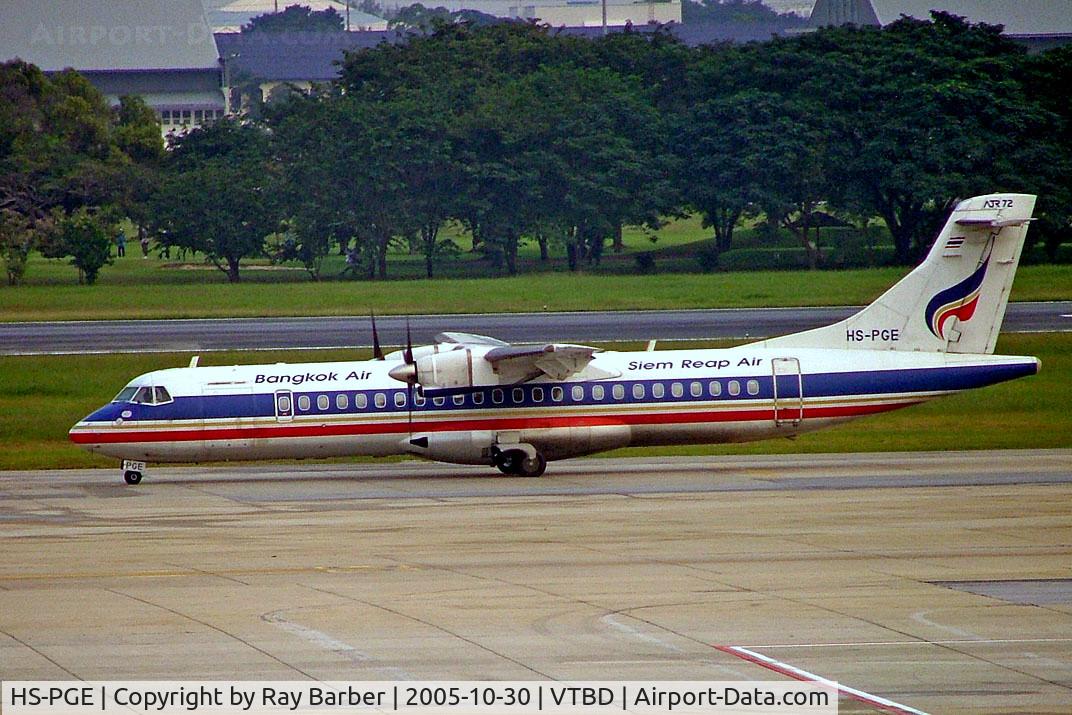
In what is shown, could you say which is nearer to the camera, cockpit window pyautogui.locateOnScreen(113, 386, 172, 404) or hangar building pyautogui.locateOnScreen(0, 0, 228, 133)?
cockpit window pyautogui.locateOnScreen(113, 386, 172, 404)

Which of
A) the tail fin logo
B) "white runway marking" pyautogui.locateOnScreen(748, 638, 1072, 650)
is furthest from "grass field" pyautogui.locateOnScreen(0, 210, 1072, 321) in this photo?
"white runway marking" pyautogui.locateOnScreen(748, 638, 1072, 650)

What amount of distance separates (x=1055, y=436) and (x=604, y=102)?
57.5 metres

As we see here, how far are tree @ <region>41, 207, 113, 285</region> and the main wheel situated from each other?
195 feet

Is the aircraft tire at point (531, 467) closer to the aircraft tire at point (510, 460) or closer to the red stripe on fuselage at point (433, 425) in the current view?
the aircraft tire at point (510, 460)

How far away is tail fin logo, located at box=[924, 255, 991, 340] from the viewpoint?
30094mm

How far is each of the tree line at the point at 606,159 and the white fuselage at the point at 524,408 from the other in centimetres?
4795

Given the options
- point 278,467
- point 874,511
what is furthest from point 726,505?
point 278,467

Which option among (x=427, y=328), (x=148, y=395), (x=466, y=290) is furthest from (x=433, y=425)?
(x=466, y=290)

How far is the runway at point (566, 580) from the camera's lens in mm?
14406

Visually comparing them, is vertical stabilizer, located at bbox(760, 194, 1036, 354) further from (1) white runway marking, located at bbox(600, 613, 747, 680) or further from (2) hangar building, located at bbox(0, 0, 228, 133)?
(2) hangar building, located at bbox(0, 0, 228, 133)

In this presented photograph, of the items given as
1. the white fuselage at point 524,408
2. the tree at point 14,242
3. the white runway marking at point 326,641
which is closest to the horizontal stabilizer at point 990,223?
the white fuselage at point 524,408

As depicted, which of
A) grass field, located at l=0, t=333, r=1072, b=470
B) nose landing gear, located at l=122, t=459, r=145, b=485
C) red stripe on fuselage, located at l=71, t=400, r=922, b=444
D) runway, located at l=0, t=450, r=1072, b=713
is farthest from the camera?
grass field, located at l=0, t=333, r=1072, b=470

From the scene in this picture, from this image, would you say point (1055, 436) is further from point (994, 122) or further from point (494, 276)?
point (494, 276)

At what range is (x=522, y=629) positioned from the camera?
15875mm
